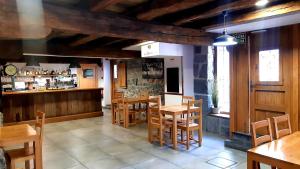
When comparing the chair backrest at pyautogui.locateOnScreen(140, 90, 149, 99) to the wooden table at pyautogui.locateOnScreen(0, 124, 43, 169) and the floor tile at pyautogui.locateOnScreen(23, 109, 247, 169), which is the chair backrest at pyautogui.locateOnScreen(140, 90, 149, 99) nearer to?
the floor tile at pyautogui.locateOnScreen(23, 109, 247, 169)

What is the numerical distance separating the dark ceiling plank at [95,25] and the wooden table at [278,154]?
7.32ft

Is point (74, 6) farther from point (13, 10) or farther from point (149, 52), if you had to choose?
point (149, 52)

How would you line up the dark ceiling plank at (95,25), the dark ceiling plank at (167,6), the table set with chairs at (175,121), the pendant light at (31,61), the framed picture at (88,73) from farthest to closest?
1. the framed picture at (88,73)
2. the pendant light at (31,61)
3. the table set with chairs at (175,121)
4. the dark ceiling plank at (167,6)
5. the dark ceiling plank at (95,25)

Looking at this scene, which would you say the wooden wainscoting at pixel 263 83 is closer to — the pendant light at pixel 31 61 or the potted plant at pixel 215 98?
the potted plant at pixel 215 98

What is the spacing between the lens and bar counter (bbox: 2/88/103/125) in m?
6.90

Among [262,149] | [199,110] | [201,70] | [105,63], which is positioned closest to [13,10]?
[262,149]

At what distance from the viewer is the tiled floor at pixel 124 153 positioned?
3748mm

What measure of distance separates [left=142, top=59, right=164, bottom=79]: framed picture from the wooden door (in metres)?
3.18

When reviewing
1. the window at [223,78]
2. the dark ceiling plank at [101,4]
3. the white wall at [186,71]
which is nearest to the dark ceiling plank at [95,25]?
the dark ceiling plank at [101,4]

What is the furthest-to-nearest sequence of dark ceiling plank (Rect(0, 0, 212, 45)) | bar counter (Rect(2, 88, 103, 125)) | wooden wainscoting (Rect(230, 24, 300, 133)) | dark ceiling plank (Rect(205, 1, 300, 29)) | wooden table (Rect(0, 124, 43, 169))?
bar counter (Rect(2, 88, 103, 125)) → wooden wainscoting (Rect(230, 24, 300, 133)) → dark ceiling plank (Rect(205, 1, 300, 29)) → wooden table (Rect(0, 124, 43, 169)) → dark ceiling plank (Rect(0, 0, 212, 45))

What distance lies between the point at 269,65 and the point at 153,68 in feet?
12.8

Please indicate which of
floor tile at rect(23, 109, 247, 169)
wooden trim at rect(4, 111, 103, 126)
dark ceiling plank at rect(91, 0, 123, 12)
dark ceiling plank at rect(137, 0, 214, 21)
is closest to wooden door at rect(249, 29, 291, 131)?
floor tile at rect(23, 109, 247, 169)

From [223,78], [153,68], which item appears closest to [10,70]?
[153,68]

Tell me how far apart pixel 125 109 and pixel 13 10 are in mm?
4305
